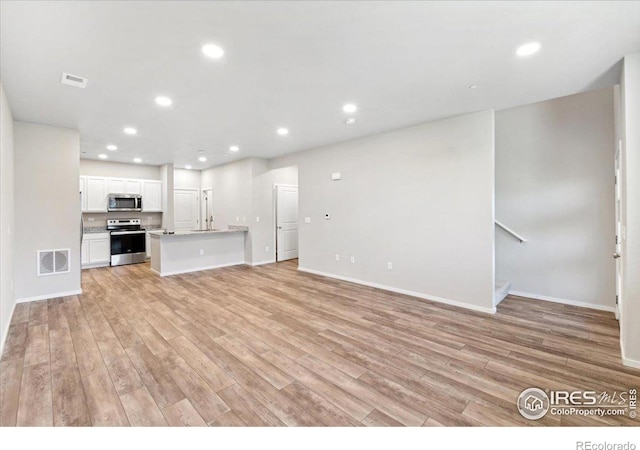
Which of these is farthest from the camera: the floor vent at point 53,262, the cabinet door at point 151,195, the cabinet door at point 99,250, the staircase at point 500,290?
the cabinet door at point 151,195

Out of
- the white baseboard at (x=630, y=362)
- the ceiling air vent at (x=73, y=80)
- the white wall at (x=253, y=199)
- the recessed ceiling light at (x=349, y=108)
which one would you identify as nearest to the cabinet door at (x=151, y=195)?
the white wall at (x=253, y=199)

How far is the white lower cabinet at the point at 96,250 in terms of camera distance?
6492 mm

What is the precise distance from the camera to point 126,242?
700cm

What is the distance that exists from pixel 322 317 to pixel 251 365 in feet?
4.10

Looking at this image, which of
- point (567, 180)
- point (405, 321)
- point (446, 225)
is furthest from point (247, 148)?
point (567, 180)

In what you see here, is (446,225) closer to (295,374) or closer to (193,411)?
(295,374)

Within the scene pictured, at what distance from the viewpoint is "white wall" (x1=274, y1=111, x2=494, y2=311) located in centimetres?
375

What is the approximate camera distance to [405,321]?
3.38 m

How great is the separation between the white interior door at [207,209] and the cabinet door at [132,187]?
1.70 meters

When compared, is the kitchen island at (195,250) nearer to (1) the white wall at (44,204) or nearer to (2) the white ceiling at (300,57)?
(1) the white wall at (44,204)

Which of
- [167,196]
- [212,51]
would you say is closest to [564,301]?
[212,51]

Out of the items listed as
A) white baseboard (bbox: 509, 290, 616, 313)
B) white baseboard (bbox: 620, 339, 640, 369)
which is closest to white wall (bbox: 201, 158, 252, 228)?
white baseboard (bbox: 509, 290, 616, 313)

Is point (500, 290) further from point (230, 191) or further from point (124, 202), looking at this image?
point (124, 202)

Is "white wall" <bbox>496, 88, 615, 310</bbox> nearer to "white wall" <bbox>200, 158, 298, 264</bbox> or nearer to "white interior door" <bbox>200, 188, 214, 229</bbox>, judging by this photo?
"white wall" <bbox>200, 158, 298, 264</bbox>
